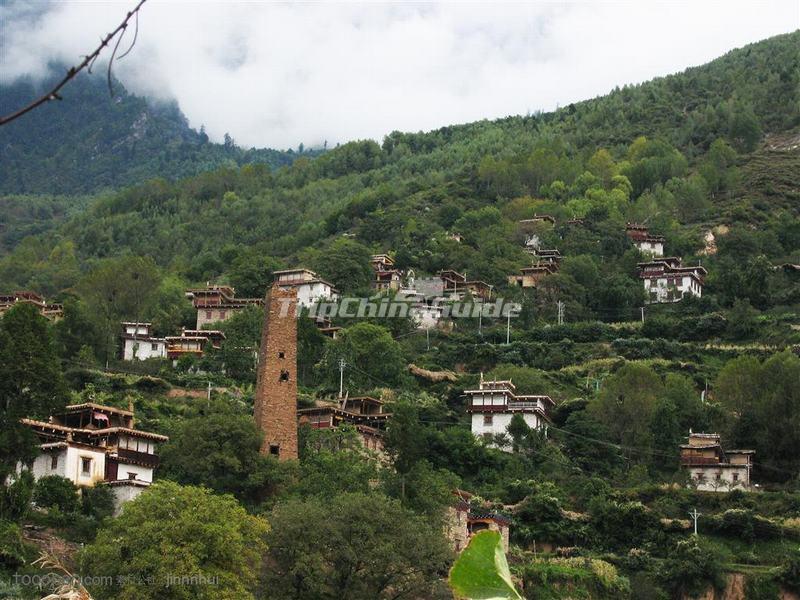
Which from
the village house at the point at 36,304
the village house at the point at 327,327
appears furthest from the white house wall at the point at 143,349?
the village house at the point at 327,327

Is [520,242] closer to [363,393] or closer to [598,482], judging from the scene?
[363,393]

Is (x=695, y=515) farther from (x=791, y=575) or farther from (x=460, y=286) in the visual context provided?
(x=460, y=286)

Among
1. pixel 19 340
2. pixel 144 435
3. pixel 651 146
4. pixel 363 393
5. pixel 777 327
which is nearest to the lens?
pixel 19 340

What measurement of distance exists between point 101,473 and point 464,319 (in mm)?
38560

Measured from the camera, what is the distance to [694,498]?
50375mm

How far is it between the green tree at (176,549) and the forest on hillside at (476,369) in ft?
0.23

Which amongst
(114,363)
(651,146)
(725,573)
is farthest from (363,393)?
(651,146)

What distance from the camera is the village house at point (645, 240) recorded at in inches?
3591

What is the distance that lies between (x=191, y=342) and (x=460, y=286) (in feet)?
64.7

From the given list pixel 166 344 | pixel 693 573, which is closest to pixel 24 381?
pixel 693 573

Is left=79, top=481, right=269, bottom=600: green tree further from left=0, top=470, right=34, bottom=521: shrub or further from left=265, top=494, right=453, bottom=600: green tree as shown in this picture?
left=0, top=470, right=34, bottom=521: shrub

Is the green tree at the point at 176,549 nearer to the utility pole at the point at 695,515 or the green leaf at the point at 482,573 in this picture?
the utility pole at the point at 695,515

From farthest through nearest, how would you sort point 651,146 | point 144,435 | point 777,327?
point 651,146
point 777,327
point 144,435

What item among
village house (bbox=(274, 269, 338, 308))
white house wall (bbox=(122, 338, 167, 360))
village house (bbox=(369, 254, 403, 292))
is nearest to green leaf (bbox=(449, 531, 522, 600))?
white house wall (bbox=(122, 338, 167, 360))
